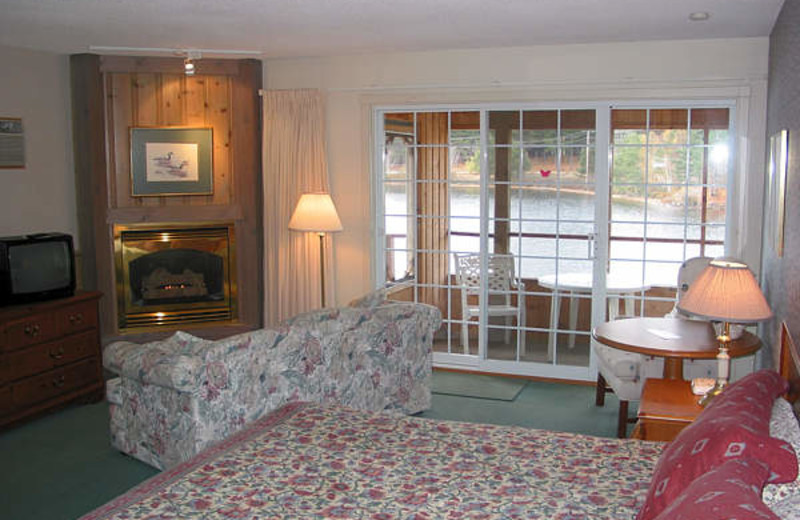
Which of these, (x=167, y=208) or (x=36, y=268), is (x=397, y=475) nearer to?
(x=36, y=268)

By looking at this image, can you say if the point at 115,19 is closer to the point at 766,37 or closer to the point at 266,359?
the point at 266,359

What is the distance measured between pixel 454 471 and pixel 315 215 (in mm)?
3873

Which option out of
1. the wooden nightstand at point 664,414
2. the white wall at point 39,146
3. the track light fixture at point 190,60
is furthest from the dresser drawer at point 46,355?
the wooden nightstand at point 664,414

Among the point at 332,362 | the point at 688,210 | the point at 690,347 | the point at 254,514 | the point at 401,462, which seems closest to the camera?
the point at 254,514

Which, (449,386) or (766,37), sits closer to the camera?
(766,37)

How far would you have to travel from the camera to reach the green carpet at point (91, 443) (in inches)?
161

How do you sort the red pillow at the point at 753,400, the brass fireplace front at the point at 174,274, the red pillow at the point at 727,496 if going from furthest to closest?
the brass fireplace front at the point at 174,274, the red pillow at the point at 753,400, the red pillow at the point at 727,496

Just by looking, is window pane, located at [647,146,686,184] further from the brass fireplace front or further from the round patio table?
the brass fireplace front

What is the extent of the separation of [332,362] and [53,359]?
6.88 feet

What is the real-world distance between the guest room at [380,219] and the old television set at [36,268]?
20 millimetres

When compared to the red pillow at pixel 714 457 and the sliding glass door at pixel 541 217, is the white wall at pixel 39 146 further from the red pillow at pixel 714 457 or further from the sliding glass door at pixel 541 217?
the red pillow at pixel 714 457

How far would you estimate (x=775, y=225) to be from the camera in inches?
171

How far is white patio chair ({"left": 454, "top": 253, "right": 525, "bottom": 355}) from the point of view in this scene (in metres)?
6.48

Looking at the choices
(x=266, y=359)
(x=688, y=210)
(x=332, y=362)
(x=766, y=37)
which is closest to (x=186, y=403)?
(x=266, y=359)
